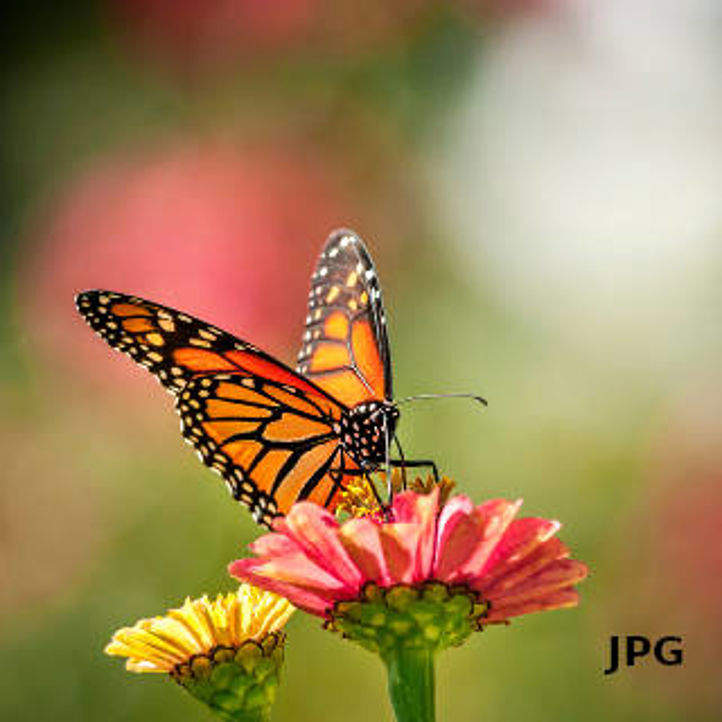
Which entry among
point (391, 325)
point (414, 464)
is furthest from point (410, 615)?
point (391, 325)

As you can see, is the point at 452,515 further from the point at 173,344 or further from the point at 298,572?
the point at 173,344

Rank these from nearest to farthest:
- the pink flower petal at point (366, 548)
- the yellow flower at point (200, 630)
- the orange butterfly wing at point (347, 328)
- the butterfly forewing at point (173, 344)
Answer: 1. the pink flower petal at point (366, 548)
2. the yellow flower at point (200, 630)
3. the butterfly forewing at point (173, 344)
4. the orange butterfly wing at point (347, 328)

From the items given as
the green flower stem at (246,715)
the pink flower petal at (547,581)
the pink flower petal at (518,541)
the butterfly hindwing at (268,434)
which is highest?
the butterfly hindwing at (268,434)

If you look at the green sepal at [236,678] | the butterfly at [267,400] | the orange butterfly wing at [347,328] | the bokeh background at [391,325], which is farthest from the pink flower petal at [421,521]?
the bokeh background at [391,325]

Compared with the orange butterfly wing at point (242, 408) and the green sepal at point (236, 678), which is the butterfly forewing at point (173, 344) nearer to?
the orange butterfly wing at point (242, 408)

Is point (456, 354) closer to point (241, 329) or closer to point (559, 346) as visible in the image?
point (559, 346)

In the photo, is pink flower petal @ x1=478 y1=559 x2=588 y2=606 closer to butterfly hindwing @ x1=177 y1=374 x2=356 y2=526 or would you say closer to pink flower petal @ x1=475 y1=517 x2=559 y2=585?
pink flower petal @ x1=475 y1=517 x2=559 y2=585

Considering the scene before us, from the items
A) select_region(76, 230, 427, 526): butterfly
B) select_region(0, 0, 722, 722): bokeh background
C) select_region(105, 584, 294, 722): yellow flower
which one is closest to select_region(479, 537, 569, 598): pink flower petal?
select_region(105, 584, 294, 722): yellow flower
